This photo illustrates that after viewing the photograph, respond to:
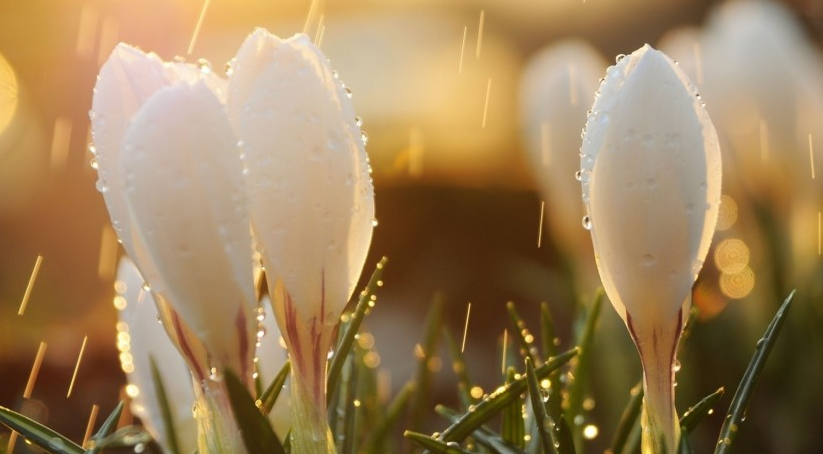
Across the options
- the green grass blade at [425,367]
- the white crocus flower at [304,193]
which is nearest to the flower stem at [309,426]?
the white crocus flower at [304,193]

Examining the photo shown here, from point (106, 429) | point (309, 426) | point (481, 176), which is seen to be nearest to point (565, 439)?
point (309, 426)

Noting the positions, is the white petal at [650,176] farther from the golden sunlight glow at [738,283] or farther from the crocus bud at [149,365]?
the golden sunlight glow at [738,283]

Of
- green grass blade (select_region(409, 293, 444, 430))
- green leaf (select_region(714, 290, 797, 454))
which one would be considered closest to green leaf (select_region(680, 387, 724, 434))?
green leaf (select_region(714, 290, 797, 454))

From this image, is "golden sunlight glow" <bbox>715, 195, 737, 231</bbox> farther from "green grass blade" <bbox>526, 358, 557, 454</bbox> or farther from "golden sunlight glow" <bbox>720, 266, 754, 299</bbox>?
"green grass blade" <bbox>526, 358, 557, 454</bbox>

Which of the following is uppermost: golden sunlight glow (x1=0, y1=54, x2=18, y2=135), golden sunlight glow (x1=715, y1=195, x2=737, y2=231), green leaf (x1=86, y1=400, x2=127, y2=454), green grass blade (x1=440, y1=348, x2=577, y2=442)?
golden sunlight glow (x1=0, y1=54, x2=18, y2=135)

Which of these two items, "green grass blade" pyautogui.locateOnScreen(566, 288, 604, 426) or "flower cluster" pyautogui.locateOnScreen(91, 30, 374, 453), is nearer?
"flower cluster" pyautogui.locateOnScreen(91, 30, 374, 453)

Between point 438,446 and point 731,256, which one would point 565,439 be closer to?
point 438,446

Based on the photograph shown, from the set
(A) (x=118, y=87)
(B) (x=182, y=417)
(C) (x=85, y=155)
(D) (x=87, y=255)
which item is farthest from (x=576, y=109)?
(C) (x=85, y=155)
